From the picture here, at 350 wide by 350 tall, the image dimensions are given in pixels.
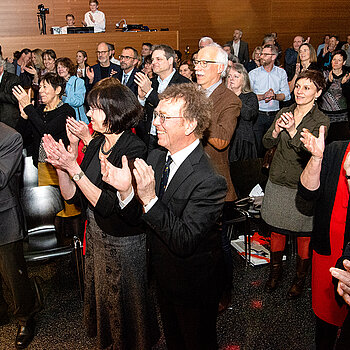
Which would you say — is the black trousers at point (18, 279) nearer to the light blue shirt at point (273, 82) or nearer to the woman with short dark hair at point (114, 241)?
the woman with short dark hair at point (114, 241)

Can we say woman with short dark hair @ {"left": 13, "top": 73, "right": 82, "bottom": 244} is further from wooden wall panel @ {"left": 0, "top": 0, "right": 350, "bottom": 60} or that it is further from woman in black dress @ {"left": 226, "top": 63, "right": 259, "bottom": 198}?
wooden wall panel @ {"left": 0, "top": 0, "right": 350, "bottom": 60}

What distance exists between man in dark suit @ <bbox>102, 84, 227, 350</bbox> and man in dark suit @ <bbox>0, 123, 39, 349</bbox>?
0.91 metres

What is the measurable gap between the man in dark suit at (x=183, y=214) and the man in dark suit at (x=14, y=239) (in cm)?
91

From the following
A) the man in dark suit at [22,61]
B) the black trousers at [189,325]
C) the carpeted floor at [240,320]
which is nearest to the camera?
the black trousers at [189,325]

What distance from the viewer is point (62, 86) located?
3.95m

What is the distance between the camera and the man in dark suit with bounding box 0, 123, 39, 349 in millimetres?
2639

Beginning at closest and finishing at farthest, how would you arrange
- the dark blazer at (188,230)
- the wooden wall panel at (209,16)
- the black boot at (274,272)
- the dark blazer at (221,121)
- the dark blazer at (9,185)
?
1. the dark blazer at (188,230)
2. the dark blazer at (9,185)
3. the dark blazer at (221,121)
4. the black boot at (274,272)
5. the wooden wall panel at (209,16)

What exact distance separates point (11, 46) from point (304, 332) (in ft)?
26.8

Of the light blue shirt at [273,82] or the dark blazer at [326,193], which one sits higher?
the light blue shirt at [273,82]

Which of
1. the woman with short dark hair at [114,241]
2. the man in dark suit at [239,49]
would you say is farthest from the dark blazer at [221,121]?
the man in dark suit at [239,49]

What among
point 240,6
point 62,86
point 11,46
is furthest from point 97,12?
point 62,86

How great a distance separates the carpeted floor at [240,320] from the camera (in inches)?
116

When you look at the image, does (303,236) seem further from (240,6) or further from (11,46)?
(240,6)

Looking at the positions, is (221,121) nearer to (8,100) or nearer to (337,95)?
(8,100)
